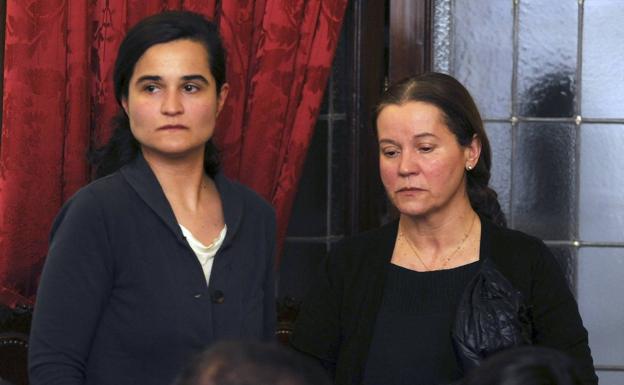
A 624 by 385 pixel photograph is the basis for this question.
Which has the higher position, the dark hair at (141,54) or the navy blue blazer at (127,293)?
the dark hair at (141,54)

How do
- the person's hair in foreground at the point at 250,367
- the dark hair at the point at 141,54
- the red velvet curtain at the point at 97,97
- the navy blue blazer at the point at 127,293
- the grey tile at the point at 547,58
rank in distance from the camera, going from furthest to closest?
the grey tile at the point at 547,58, the red velvet curtain at the point at 97,97, the dark hair at the point at 141,54, the navy blue blazer at the point at 127,293, the person's hair in foreground at the point at 250,367

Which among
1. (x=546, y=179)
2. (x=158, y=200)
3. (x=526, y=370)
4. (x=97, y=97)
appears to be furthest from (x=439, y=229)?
(x=526, y=370)

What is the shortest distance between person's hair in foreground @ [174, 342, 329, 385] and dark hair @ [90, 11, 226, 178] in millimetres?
1398

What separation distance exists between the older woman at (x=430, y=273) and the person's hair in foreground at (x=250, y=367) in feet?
3.88

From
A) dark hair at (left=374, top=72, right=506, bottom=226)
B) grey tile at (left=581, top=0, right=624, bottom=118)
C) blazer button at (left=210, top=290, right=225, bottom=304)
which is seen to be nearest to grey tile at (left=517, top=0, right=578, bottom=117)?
grey tile at (left=581, top=0, right=624, bottom=118)

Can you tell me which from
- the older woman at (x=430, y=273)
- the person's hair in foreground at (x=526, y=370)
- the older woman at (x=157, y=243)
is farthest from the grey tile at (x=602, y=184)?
the person's hair in foreground at (x=526, y=370)

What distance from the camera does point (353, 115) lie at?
3.70 metres

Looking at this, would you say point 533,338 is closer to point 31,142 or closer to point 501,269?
point 501,269

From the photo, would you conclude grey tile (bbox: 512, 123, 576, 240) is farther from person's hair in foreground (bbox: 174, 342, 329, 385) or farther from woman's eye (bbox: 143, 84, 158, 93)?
person's hair in foreground (bbox: 174, 342, 329, 385)

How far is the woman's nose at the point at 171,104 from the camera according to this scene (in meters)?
2.50

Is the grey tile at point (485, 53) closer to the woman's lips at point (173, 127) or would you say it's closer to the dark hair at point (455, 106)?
the dark hair at point (455, 106)

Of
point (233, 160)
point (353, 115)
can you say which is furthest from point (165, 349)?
point (353, 115)

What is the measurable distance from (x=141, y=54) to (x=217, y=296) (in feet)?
1.83

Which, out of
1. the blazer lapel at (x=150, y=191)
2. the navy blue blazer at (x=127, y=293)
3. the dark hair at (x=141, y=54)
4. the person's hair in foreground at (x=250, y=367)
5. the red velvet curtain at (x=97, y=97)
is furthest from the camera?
the red velvet curtain at (x=97, y=97)
